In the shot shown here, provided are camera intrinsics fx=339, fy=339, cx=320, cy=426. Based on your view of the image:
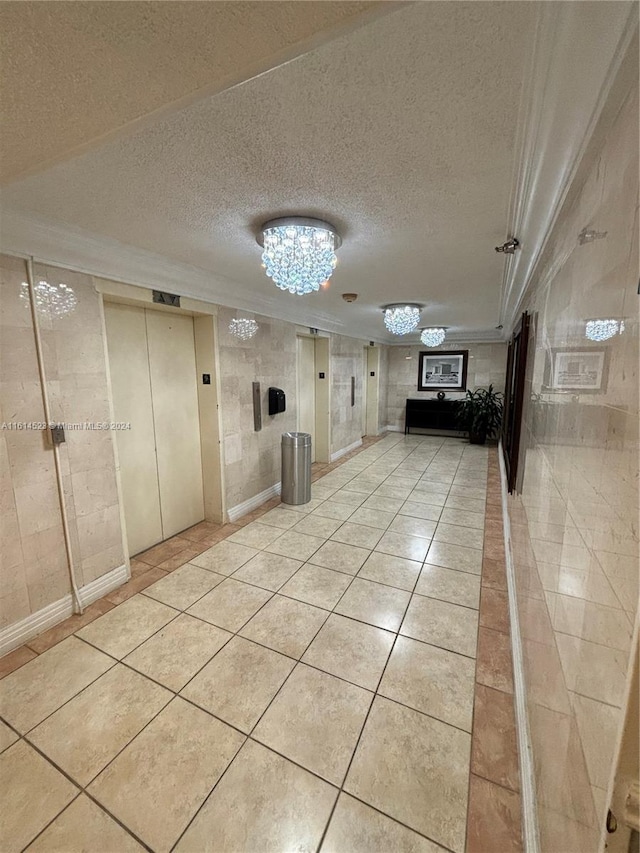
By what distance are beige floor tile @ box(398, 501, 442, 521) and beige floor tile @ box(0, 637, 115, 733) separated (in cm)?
283

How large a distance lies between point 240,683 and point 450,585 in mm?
1558

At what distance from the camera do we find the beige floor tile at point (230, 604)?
2129 mm

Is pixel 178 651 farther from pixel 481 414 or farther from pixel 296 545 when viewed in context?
pixel 481 414

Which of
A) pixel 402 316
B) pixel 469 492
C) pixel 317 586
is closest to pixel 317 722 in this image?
pixel 317 586

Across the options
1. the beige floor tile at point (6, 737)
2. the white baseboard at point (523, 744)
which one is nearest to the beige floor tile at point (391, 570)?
the white baseboard at point (523, 744)

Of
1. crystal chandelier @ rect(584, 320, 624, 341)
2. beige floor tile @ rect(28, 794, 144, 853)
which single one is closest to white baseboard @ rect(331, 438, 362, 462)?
beige floor tile @ rect(28, 794, 144, 853)

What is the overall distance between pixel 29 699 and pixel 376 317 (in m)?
4.93

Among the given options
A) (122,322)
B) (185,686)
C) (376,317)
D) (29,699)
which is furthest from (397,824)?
(376,317)

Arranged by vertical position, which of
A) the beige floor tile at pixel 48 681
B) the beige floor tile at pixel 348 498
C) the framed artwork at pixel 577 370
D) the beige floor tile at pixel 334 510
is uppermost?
the framed artwork at pixel 577 370

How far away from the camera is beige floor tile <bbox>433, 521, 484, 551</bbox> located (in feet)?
10.0

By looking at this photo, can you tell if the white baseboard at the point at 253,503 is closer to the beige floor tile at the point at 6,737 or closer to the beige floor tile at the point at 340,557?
the beige floor tile at the point at 340,557

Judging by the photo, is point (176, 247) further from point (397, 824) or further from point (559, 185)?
point (397, 824)

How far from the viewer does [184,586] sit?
8.09ft

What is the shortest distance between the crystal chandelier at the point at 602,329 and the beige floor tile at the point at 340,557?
7.31 ft
